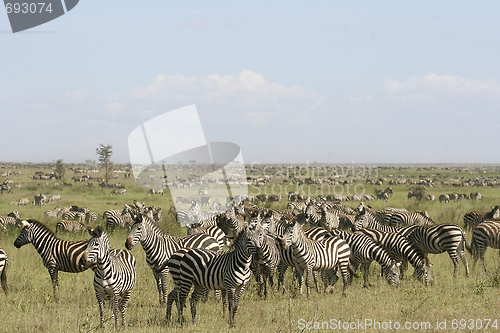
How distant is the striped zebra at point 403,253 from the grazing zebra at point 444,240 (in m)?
0.58

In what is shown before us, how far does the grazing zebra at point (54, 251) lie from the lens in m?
11.0

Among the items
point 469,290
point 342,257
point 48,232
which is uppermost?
point 48,232

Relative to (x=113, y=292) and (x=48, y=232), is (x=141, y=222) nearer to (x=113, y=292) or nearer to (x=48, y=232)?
(x=113, y=292)

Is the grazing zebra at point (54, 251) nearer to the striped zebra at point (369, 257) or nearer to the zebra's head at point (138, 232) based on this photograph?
the zebra's head at point (138, 232)

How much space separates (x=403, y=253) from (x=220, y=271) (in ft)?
20.4

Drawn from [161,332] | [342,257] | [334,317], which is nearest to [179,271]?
[161,332]

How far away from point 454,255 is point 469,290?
5.79 ft

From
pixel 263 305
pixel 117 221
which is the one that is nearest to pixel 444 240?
pixel 263 305

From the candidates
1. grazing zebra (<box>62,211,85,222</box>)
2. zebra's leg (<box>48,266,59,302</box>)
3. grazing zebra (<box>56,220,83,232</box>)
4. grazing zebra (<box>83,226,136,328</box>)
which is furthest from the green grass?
grazing zebra (<box>62,211,85,222</box>)

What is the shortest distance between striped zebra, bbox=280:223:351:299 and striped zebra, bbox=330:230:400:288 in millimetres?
788

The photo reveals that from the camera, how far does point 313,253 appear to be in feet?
35.8

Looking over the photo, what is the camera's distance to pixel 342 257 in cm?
1130

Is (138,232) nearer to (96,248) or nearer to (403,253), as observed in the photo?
(96,248)

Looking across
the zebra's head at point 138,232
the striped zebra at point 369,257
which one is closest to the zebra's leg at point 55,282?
the zebra's head at point 138,232
